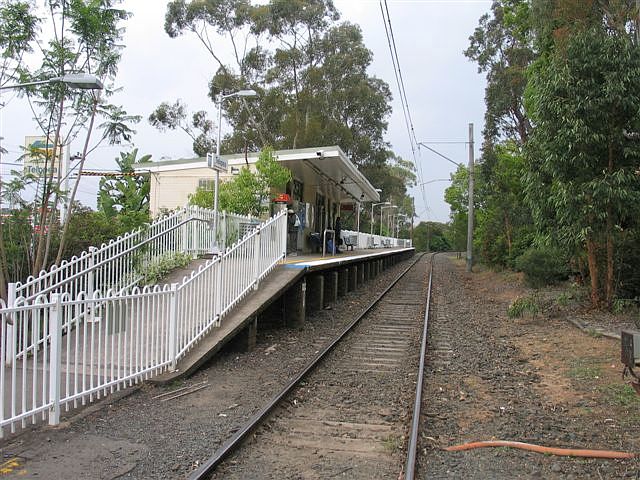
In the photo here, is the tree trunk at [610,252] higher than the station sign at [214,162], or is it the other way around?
the station sign at [214,162]

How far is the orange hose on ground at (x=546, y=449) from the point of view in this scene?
462 cm

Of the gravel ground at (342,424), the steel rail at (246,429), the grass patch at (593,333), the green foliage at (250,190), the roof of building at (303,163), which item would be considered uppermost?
the roof of building at (303,163)

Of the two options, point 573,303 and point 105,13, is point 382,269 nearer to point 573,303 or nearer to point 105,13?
point 573,303

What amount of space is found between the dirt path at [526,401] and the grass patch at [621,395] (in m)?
0.01

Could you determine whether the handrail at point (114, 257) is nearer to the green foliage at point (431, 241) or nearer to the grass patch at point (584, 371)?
the grass patch at point (584, 371)

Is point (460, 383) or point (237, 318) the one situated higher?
point (237, 318)

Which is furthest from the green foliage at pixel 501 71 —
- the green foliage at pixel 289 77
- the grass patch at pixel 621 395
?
the grass patch at pixel 621 395

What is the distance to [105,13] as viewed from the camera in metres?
10.4

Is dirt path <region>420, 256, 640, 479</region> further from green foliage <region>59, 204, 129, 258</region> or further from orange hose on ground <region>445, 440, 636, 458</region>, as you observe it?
green foliage <region>59, 204, 129, 258</region>

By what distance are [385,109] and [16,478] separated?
38.5m

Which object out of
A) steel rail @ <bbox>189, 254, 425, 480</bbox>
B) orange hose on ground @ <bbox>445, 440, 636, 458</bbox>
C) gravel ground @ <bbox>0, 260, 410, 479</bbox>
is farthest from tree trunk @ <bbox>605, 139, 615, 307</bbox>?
orange hose on ground @ <bbox>445, 440, 636, 458</bbox>

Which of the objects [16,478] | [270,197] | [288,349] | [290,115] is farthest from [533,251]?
[290,115]

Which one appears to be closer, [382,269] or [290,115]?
[382,269]

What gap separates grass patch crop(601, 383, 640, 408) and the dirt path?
1 centimetres
